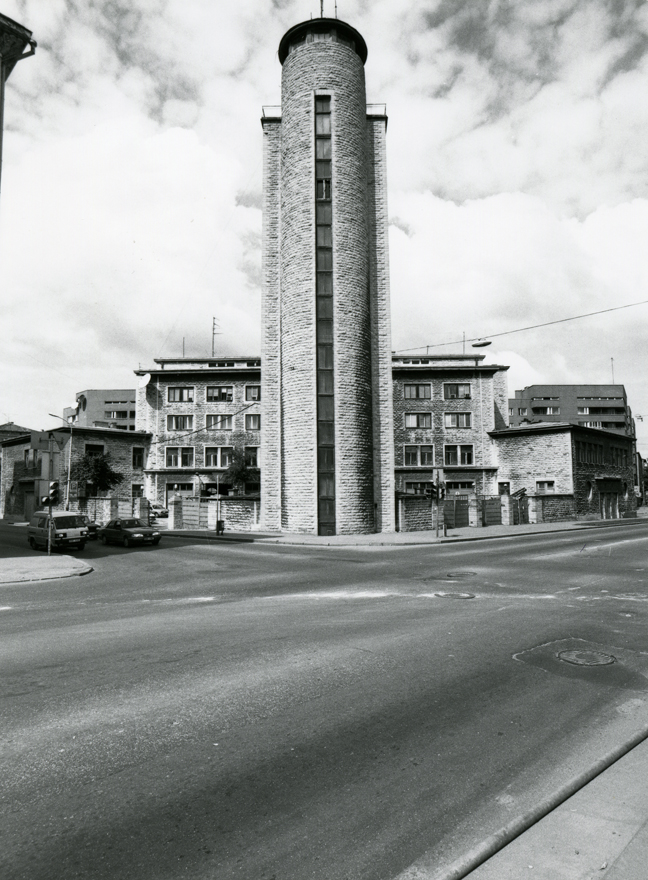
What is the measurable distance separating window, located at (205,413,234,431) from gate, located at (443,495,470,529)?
2302cm

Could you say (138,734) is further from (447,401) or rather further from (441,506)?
(447,401)

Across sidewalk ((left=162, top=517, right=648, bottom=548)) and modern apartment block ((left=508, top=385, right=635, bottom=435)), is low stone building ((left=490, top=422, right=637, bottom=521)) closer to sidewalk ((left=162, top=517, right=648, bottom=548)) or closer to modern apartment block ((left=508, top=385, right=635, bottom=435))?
sidewalk ((left=162, top=517, right=648, bottom=548))

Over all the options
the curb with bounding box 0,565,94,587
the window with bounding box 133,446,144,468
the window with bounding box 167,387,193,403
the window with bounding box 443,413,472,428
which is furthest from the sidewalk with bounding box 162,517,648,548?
the window with bounding box 167,387,193,403

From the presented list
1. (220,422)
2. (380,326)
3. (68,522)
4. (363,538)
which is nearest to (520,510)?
(363,538)

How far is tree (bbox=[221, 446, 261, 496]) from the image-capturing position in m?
50.1

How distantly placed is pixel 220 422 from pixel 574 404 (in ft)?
259

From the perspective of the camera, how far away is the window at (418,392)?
53.6m

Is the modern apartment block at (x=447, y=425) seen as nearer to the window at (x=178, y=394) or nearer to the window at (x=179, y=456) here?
the window at (x=179, y=456)

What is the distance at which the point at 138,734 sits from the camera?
5023 millimetres

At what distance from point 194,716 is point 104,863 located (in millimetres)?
2087

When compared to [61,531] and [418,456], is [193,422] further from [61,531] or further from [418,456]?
[61,531]

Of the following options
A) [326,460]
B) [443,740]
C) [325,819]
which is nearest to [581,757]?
[443,740]

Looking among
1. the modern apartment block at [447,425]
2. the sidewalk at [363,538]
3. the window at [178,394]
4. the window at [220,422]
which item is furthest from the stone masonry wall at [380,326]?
the window at [178,394]

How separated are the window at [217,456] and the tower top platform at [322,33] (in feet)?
100
